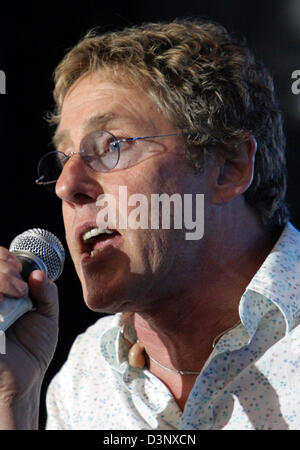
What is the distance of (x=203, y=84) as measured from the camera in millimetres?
1728

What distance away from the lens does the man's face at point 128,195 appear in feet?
5.12

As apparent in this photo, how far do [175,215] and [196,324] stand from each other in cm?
33

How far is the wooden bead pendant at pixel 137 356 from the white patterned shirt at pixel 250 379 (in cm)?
4

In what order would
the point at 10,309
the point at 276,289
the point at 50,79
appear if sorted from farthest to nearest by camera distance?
the point at 50,79 → the point at 276,289 → the point at 10,309

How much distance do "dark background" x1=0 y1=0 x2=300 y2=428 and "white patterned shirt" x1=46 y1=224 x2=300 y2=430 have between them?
679 mm

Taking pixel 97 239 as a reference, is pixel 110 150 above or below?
above

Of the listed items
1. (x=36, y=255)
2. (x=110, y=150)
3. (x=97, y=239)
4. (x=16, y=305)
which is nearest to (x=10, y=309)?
(x=16, y=305)

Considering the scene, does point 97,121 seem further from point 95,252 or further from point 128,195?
point 95,252

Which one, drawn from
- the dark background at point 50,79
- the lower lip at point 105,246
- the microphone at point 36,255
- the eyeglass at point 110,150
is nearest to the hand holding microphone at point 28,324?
the microphone at point 36,255

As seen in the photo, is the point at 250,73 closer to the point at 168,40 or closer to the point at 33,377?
the point at 168,40

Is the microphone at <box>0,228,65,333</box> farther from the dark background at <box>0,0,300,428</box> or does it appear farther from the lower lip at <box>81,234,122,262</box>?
the dark background at <box>0,0,300,428</box>

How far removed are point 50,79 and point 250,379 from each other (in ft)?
4.86

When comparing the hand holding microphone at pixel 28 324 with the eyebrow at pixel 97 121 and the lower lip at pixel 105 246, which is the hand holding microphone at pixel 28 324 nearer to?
the lower lip at pixel 105 246

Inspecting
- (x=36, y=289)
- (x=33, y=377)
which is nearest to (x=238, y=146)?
(x=36, y=289)
